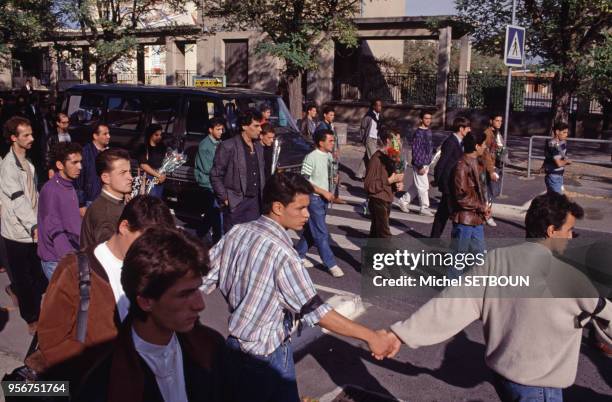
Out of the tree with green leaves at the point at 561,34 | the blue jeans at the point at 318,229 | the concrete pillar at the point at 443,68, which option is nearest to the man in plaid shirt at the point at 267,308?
the blue jeans at the point at 318,229

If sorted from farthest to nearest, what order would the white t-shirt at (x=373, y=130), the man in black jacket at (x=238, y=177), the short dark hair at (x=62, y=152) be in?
1. the white t-shirt at (x=373, y=130)
2. the man in black jacket at (x=238, y=177)
3. the short dark hair at (x=62, y=152)

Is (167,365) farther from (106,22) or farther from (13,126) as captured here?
(106,22)

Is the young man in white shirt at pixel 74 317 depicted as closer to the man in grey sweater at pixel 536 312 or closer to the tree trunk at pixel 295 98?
the man in grey sweater at pixel 536 312

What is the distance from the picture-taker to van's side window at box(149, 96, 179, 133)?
11.1 metres

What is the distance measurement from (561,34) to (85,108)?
12557 mm

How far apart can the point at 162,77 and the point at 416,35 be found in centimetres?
1683

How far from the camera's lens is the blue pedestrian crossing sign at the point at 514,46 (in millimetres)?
12836

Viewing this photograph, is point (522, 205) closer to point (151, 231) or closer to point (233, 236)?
point (233, 236)

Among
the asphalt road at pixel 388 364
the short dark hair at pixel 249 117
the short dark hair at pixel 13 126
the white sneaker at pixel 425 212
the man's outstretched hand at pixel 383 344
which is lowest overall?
the asphalt road at pixel 388 364

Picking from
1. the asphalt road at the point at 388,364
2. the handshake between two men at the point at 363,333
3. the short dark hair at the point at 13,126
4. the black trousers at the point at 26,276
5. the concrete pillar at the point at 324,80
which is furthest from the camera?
the concrete pillar at the point at 324,80

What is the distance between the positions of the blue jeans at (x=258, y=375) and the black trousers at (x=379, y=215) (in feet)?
13.7

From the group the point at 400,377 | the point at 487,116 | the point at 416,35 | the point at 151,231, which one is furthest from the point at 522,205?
the point at 416,35

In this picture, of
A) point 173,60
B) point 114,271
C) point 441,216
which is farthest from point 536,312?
point 173,60

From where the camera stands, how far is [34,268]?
587 cm
